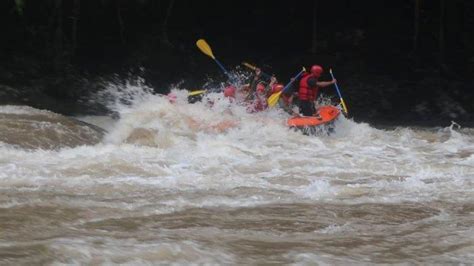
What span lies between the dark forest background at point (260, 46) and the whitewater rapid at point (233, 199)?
534cm

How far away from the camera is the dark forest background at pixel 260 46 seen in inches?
588

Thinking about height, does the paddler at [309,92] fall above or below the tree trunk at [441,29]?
below

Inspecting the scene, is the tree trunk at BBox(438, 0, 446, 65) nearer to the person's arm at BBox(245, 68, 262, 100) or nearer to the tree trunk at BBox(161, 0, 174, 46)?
the tree trunk at BBox(161, 0, 174, 46)

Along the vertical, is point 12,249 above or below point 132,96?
below

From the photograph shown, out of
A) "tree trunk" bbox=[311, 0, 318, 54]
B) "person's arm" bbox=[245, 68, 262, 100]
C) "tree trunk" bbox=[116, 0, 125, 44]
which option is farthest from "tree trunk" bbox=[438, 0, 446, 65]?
"tree trunk" bbox=[116, 0, 125, 44]

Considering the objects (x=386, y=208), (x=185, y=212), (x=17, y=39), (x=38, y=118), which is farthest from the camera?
(x=17, y=39)

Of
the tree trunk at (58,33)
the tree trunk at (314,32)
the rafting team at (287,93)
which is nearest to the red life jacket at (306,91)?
the rafting team at (287,93)

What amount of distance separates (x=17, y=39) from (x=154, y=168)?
9673mm

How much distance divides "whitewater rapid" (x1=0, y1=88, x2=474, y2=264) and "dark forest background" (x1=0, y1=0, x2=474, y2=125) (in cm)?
534

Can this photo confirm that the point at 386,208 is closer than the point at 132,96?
Yes

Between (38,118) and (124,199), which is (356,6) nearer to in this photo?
(38,118)

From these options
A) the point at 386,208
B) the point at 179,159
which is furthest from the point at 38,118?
the point at 386,208

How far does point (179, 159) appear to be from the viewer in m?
7.71

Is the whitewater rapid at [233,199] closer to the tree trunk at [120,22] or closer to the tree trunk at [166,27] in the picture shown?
the tree trunk at [120,22]
